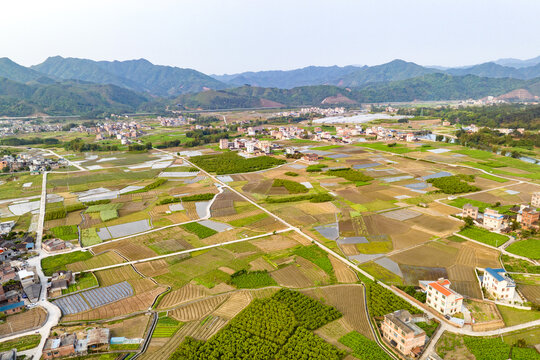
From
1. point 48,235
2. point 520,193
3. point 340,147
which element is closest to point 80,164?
point 48,235

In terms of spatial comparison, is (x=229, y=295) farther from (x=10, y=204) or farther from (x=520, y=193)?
(x=520, y=193)

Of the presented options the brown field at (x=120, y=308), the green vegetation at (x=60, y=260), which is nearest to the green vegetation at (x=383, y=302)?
the brown field at (x=120, y=308)

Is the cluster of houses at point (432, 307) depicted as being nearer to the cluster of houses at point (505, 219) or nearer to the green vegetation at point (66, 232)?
the cluster of houses at point (505, 219)

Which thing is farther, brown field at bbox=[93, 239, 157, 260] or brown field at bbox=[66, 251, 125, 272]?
brown field at bbox=[93, 239, 157, 260]

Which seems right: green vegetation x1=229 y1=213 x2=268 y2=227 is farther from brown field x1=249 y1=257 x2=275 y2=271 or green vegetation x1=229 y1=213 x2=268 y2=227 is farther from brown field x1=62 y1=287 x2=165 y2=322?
brown field x1=62 y1=287 x2=165 y2=322

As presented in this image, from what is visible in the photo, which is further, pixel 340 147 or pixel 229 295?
pixel 340 147

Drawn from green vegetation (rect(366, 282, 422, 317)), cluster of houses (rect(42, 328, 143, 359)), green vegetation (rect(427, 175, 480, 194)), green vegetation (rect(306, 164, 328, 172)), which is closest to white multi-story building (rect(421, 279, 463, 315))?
green vegetation (rect(366, 282, 422, 317))
